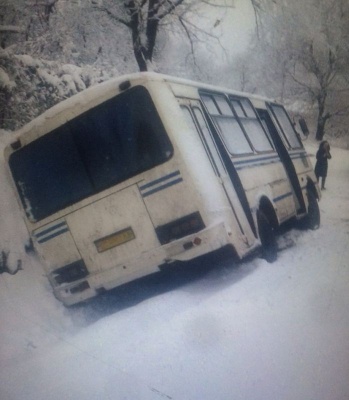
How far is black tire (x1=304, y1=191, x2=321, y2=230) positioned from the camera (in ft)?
16.9

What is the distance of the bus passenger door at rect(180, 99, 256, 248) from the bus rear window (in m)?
0.41

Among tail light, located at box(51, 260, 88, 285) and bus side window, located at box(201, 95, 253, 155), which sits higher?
bus side window, located at box(201, 95, 253, 155)

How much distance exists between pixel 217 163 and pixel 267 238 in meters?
1.21

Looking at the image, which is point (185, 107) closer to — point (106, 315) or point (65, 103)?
point (65, 103)

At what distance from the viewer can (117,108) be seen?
316 cm

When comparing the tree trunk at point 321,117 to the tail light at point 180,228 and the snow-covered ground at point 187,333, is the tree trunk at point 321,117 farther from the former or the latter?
the tail light at point 180,228

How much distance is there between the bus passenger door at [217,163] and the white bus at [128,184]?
0.04 ft

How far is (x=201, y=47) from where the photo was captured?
596cm

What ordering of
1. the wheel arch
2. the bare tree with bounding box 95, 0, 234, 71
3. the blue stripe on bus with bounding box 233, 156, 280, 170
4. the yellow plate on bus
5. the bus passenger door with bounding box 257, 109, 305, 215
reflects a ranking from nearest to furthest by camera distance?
the yellow plate on bus → the blue stripe on bus with bounding box 233, 156, 280, 170 → the bus passenger door with bounding box 257, 109, 305, 215 → the wheel arch → the bare tree with bounding box 95, 0, 234, 71

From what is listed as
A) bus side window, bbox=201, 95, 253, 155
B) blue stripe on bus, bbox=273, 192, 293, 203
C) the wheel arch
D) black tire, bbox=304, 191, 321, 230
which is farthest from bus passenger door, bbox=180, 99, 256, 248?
the wheel arch

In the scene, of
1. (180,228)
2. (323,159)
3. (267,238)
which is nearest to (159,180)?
(180,228)

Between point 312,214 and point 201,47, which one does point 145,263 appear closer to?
point 312,214

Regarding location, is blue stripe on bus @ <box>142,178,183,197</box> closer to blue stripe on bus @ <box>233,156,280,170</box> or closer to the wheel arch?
blue stripe on bus @ <box>233,156,280,170</box>

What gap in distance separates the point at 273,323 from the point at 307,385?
0.51m
